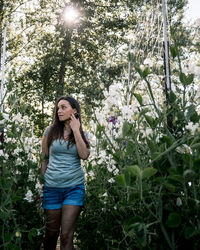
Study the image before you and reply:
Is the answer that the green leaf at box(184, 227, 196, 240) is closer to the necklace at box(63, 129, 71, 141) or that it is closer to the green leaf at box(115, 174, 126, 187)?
the green leaf at box(115, 174, 126, 187)

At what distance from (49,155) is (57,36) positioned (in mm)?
10946

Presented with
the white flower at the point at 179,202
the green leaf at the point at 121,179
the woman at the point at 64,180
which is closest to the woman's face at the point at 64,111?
the woman at the point at 64,180

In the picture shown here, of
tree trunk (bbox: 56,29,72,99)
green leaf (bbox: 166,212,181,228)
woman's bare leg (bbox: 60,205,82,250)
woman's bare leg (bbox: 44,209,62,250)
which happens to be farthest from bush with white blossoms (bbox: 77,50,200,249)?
tree trunk (bbox: 56,29,72,99)

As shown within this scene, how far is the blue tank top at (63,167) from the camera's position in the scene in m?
2.52

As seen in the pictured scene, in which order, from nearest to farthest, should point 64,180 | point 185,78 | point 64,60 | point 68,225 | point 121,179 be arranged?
1. point 121,179
2. point 185,78
3. point 68,225
4. point 64,180
5. point 64,60

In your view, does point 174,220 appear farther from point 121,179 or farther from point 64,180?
point 64,180

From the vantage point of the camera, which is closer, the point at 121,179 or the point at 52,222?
the point at 121,179

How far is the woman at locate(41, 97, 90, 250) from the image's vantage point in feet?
7.96

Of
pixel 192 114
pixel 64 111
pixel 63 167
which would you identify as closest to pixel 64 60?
pixel 64 111

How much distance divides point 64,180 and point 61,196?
13 cm

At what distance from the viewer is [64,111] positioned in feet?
8.89

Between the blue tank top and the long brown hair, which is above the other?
the long brown hair

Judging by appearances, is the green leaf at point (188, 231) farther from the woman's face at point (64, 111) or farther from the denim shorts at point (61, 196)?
the woman's face at point (64, 111)

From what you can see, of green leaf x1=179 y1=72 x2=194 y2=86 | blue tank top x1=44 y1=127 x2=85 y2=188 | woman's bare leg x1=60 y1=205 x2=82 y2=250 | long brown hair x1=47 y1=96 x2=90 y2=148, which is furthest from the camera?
long brown hair x1=47 y1=96 x2=90 y2=148
